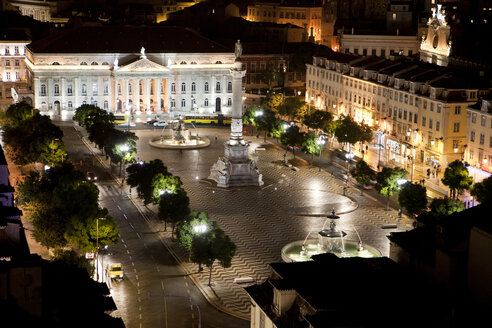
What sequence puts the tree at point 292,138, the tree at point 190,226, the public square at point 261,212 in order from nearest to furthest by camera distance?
the public square at point 261,212 → the tree at point 190,226 → the tree at point 292,138

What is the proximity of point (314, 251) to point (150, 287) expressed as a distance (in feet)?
54.4

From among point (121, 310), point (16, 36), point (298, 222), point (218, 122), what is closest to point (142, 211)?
point (298, 222)

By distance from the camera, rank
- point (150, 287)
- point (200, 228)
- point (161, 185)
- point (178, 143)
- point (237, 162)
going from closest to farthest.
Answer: point (150, 287), point (200, 228), point (161, 185), point (237, 162), point (178, 143)

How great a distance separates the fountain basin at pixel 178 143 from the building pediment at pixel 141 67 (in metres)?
31.7

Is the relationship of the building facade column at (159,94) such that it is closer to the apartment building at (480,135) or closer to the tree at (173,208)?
the apartment building at (480,135)

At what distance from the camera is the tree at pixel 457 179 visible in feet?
352

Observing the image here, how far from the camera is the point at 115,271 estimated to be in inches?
3110

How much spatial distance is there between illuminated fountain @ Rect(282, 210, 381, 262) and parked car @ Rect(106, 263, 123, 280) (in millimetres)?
14718

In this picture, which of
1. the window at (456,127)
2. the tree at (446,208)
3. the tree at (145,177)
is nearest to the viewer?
the tree at (446,208)

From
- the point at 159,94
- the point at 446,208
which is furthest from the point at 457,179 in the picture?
the point at 159,94

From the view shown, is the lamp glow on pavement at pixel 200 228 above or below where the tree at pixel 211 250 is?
above

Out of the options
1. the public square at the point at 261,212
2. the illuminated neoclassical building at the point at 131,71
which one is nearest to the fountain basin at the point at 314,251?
the public square at the point at 261,212

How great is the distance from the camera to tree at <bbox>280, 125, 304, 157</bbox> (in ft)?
432

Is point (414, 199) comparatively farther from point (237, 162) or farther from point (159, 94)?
point (159, 94)
